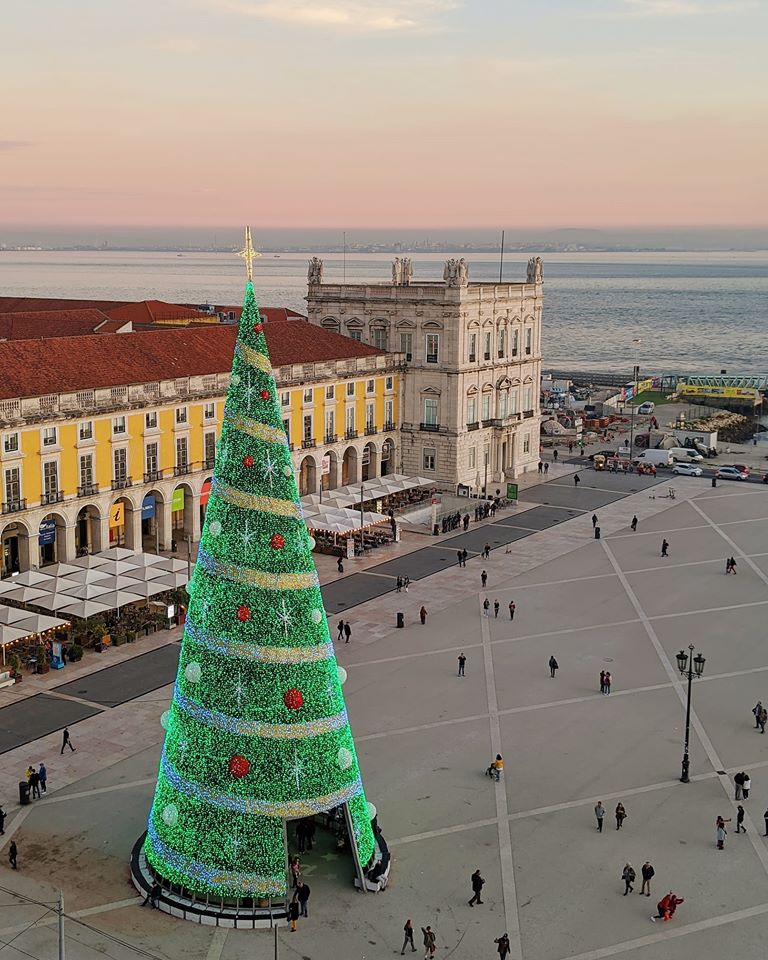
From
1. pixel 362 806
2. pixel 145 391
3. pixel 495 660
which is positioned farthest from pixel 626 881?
pixel 145 391

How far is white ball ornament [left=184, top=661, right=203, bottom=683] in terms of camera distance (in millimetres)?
23891

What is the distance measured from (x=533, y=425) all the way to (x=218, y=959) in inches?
2209

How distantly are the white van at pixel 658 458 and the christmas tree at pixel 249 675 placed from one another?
59395 mm

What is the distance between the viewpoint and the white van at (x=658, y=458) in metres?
80.4

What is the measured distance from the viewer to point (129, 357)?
54219 millimetres

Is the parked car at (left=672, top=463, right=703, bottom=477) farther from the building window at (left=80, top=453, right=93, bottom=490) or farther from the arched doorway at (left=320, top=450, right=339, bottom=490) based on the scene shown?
the building window at (left=80, top=453, right=93, bottom=490)

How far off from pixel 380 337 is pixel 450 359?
4.85 metres

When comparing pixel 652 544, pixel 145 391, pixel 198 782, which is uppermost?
pixel 145 391

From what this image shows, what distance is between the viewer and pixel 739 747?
34000 millimetres

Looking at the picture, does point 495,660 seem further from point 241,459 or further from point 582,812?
point 241,459

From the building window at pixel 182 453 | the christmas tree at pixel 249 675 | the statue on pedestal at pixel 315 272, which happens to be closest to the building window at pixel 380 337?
the statue on pedestal at pixel 315 272

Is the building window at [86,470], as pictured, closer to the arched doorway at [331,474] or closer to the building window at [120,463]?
the building window at [120,463]

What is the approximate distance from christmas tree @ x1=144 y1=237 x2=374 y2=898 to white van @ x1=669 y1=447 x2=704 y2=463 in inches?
2408

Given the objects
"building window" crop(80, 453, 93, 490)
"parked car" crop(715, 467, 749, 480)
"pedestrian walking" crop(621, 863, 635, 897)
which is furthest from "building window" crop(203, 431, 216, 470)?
"parked car" crop(715, 467, 749, 480)
